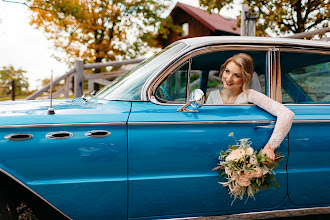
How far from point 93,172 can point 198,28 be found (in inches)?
938

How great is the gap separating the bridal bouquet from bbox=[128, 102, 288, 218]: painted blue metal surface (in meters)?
0.08

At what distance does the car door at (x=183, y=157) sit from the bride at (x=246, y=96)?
0.28 ft

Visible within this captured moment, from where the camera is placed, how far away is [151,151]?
2.17 metres

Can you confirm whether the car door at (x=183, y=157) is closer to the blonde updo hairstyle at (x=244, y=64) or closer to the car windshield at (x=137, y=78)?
the car windshield at (x=137, y=78)

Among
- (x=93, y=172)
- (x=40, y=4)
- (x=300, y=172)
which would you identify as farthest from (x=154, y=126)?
(x=40, y=4)

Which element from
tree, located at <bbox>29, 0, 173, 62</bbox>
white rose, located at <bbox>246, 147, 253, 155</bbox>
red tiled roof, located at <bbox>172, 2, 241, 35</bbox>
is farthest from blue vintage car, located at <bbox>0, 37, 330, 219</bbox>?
red tiled roof, located at <bbox>172, 2, 241, 35</bbox>

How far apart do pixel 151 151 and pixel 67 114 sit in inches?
26.6

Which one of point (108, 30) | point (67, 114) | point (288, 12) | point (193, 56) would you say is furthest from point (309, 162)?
point (108, 30)

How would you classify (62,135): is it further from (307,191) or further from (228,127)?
(307,191)

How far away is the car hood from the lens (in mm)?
2100

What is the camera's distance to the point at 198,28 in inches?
968

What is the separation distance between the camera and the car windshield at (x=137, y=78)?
250 cm

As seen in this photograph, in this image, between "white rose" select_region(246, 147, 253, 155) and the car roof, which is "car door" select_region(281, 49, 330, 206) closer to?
"white rose" select_region(246, 147, 253, 155)

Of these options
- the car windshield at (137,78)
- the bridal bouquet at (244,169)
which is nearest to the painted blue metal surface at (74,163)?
the car windshield at (137,78)
